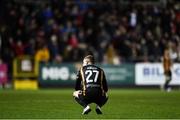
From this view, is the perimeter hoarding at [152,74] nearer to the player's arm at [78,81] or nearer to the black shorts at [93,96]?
the player's arm at [78,81]

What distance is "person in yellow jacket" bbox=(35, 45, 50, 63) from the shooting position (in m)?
35.0

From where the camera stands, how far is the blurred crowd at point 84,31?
35.8m

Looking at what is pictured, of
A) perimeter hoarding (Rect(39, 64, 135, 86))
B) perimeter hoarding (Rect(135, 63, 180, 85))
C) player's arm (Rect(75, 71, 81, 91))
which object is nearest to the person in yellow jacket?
perimeter hoarding (Rect(39, 64, 135, 86))

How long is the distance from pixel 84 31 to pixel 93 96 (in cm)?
2091

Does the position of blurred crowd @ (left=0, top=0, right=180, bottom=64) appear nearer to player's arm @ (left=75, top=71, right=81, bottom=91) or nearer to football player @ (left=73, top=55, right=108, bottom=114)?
player's arm @ (left=75, top=71, right=81, bottom=91)

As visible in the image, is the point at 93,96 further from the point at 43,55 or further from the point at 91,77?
the point at 43,55

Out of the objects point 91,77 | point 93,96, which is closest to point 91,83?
point 91,77

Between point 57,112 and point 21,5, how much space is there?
68.7 ft

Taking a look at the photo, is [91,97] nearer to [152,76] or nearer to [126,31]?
[152,76]

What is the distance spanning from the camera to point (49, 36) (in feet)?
120

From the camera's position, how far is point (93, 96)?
16703 millimetres

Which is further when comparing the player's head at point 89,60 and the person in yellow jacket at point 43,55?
the person in yellow jacket at point 43,55

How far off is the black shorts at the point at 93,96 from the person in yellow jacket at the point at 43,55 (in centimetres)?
1823

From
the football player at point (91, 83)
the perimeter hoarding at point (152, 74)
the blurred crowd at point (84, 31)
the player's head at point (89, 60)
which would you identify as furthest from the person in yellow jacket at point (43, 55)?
the player's head at point (89, 60)
